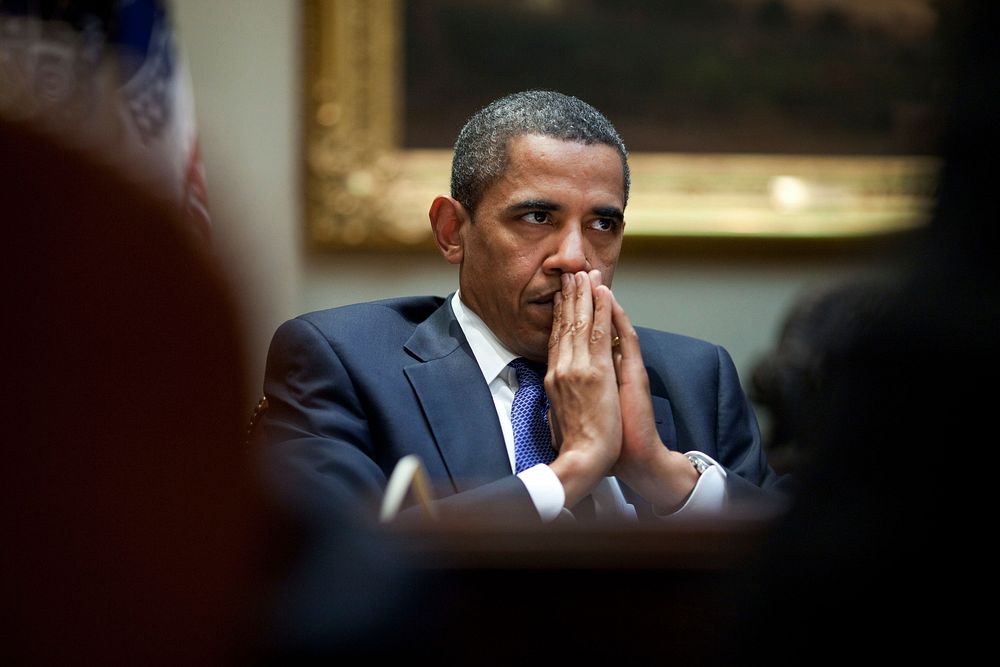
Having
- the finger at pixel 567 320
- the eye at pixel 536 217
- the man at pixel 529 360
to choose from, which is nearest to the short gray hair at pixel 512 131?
the man at pixel 529 360

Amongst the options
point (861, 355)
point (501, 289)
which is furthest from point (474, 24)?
point (861, 355)

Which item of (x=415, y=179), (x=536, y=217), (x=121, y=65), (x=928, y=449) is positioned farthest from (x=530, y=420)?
(x=415, y=179)

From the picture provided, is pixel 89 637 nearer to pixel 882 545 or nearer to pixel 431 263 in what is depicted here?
pixel 882 545

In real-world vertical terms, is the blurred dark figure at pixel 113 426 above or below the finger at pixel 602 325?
above

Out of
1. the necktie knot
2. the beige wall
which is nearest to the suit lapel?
the necktie knot

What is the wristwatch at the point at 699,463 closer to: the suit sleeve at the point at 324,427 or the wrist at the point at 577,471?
the wrist at the point at 577,471

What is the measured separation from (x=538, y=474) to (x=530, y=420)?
1.03 ft

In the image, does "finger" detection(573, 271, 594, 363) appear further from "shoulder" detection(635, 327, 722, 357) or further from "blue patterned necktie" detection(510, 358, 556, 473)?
"shoulder" detection(635, 327, 722, 357)

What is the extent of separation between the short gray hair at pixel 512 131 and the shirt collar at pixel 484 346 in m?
0.27

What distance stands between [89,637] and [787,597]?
0.49 meters

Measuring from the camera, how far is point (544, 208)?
8.60ft

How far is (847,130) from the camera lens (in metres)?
4.77

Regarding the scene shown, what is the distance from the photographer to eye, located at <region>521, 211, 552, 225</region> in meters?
2.64

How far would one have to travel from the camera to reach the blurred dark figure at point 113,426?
24.0 inches
